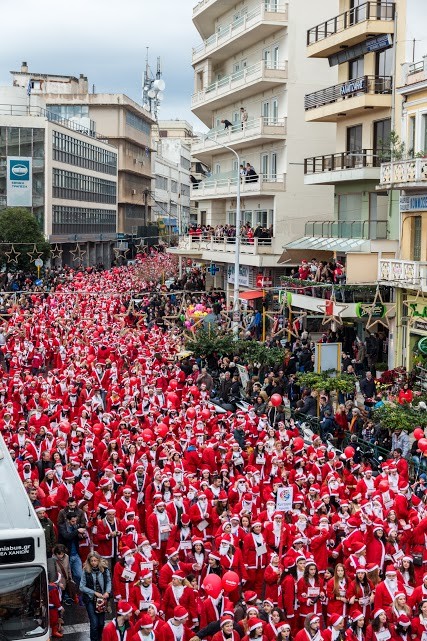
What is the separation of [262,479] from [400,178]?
41.4 ft

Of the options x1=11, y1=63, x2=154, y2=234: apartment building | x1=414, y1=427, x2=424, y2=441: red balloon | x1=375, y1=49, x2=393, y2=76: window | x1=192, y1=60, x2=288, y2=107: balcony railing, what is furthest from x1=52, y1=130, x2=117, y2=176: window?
x1=414, y1=427, x2=424, y2=441: red balloon

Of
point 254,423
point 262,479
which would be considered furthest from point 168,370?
point 262,479

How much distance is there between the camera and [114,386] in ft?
72.4

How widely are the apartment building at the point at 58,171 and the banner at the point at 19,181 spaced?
0.06 m

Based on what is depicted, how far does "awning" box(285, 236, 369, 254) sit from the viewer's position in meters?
29.9

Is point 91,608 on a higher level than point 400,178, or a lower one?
lower

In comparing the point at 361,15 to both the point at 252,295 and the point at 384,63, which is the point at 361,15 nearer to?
the point at 384,63

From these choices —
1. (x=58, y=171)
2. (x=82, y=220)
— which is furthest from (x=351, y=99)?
(x=82, y=220)

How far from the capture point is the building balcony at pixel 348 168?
3044cm

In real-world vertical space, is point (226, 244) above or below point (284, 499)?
above

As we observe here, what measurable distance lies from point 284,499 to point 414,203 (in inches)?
571

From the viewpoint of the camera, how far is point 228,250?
142ft

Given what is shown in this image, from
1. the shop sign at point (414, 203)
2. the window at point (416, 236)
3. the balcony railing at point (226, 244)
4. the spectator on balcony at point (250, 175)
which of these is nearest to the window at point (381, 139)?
the shop sign at point (414, 203)

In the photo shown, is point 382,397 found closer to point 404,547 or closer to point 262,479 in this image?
point 262,479
